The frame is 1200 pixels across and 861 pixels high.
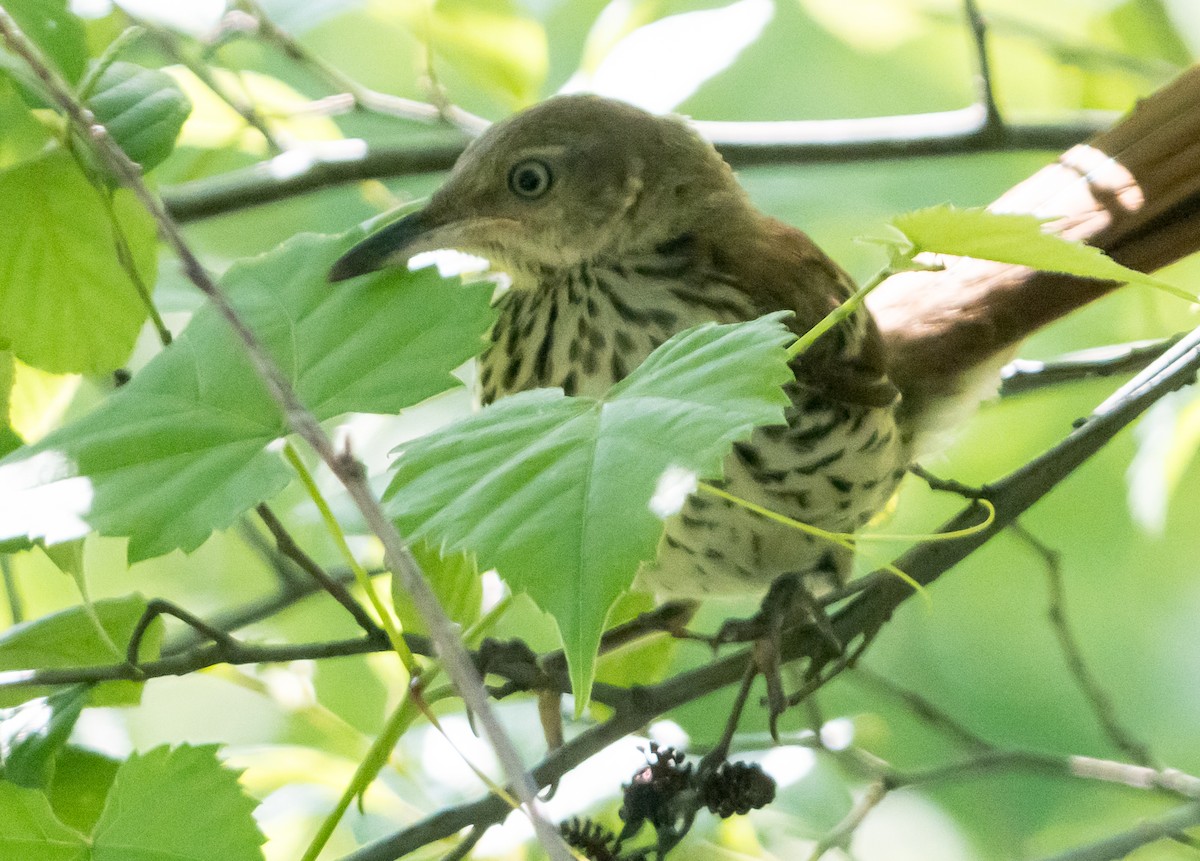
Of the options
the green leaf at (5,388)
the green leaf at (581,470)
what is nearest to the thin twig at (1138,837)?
the green leaf at (581,470)

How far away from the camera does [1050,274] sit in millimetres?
1925

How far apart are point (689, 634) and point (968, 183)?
9.63 feet

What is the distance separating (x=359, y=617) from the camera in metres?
0.95

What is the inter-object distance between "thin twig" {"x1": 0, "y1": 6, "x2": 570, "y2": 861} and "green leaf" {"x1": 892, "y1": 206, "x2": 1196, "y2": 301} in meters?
0.34

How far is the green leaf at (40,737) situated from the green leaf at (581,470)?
0.40m

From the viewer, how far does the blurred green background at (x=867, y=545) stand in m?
1.58

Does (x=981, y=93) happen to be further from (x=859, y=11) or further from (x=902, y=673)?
(x=902, y=673)

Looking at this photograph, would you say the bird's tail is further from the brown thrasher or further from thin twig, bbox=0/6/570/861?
thin twig, bbox=0/6/570/861

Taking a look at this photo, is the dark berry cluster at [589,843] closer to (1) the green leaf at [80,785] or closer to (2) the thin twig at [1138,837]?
(1) the green leaf at [80,785]

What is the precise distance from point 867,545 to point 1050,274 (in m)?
0.47

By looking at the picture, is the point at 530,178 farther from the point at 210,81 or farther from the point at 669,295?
the point at 210,81

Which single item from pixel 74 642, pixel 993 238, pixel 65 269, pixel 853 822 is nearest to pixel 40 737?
pixel 74 642

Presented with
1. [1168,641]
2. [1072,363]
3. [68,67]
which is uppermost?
[68,67]

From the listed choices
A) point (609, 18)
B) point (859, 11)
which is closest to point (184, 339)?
point (609, 18)
